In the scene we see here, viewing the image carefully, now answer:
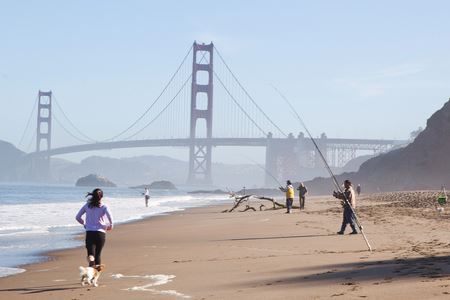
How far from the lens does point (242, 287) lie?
7.27 meters

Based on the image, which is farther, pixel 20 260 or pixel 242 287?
pixel 20 260

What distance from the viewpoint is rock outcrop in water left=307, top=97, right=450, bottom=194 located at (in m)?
51.2

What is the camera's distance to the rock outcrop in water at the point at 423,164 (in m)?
51.2

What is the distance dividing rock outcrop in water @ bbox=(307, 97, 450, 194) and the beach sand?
37.4 m

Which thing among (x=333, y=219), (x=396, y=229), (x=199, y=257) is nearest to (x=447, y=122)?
(x=333, y=219)

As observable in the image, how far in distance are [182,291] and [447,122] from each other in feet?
155

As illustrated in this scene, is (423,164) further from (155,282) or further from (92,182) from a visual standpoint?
(92,182)

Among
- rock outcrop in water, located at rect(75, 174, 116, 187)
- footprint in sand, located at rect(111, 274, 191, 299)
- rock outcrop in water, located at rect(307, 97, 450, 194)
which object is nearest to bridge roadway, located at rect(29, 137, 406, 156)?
rock outcrop in water, located at rect(75, 174, 116, 187)

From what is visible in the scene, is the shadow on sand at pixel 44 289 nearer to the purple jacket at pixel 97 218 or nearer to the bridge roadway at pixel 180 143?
the purple jacket at pixel 97 218

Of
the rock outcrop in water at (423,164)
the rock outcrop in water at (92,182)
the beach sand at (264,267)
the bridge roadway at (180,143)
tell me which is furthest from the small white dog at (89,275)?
the rock outcrop in water at (92,182)

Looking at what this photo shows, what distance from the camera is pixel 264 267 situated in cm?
884

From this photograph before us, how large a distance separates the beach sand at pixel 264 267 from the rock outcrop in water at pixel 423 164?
37365mm

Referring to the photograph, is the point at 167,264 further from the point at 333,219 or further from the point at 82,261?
the point at 333,219

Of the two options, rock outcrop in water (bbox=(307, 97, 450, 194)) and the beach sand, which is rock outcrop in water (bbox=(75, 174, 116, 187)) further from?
the beach sand
